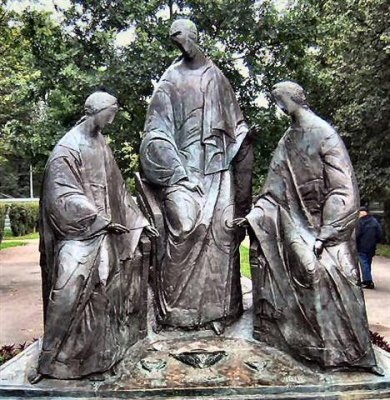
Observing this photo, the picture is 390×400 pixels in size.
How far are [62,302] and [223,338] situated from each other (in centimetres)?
137

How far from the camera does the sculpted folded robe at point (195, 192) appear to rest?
5.18m

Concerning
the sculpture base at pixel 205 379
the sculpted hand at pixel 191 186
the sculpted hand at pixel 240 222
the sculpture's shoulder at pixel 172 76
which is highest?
the sculpture's shoulder at pixel 172 76

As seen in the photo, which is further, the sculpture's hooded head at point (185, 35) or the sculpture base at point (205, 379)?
the sculpture's hooded head at point (185, 35)

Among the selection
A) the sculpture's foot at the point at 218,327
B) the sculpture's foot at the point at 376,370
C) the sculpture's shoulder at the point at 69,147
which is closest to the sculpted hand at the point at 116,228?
the sculpture's shoulder at the point at 69,147

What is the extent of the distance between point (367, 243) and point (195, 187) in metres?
6.93

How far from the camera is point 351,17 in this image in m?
15.9

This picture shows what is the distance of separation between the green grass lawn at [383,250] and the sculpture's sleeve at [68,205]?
14474 millimetres

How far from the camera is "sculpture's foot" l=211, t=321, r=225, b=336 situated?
514 cm

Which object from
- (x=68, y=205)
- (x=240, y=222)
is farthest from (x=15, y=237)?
(x=68, y=205)

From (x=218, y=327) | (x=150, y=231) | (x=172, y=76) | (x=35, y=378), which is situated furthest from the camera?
(x=172, y=76)

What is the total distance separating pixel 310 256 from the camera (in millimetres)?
4633

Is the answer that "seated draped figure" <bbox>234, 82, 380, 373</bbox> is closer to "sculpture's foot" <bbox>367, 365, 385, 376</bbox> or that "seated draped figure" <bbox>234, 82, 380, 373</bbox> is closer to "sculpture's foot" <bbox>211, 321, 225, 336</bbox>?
"sculpture's foot" <bbox>367, 365, 385, 376</bbox>

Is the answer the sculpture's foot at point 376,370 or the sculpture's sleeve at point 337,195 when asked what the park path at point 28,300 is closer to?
the sculpture's foot at point 376,370

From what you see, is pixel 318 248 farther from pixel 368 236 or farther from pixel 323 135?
pixel 368 236
